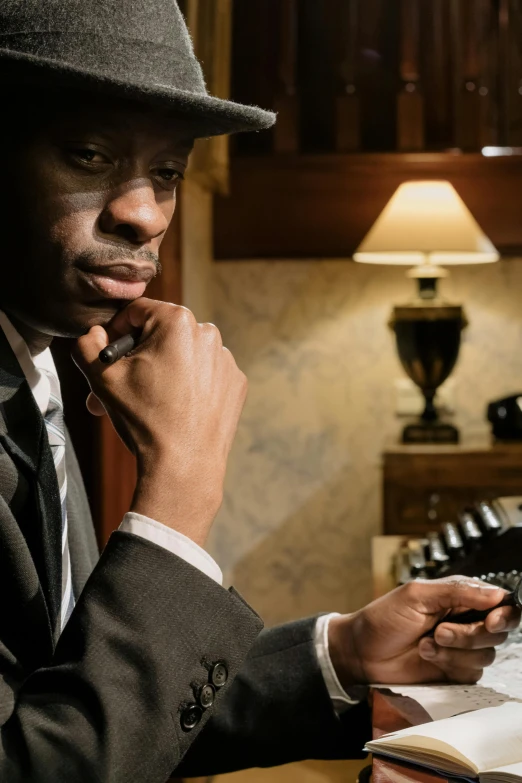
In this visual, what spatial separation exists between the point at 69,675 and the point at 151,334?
345 millimetres

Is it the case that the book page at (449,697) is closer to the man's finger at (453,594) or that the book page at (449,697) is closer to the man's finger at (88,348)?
the man's finger at (453,594)

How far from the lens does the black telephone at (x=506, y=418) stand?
9.84 ft

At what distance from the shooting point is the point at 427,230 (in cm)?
306

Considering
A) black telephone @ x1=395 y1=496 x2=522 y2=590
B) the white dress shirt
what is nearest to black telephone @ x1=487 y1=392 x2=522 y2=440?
black telephone @ x1=395 y1=496 x2=522 y2=590

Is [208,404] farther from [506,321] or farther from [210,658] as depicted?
[506,321]

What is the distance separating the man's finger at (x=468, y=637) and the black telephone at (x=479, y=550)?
182mm

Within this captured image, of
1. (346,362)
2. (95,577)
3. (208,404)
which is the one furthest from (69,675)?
(346,362)

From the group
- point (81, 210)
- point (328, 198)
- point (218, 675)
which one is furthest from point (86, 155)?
point (328, 198)

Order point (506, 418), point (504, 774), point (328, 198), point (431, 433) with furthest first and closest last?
point (328, 198), point (431, 433), point (506, 418), point (504, 774)

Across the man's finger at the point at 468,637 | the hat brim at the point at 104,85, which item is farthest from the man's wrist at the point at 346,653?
the hat brim at the point at 104,85

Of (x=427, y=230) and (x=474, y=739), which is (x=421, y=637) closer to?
(x=474, y=739)

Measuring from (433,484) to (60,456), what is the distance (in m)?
1.81

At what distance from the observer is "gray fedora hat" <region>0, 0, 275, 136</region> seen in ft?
3.26

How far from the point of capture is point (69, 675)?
83 cm
